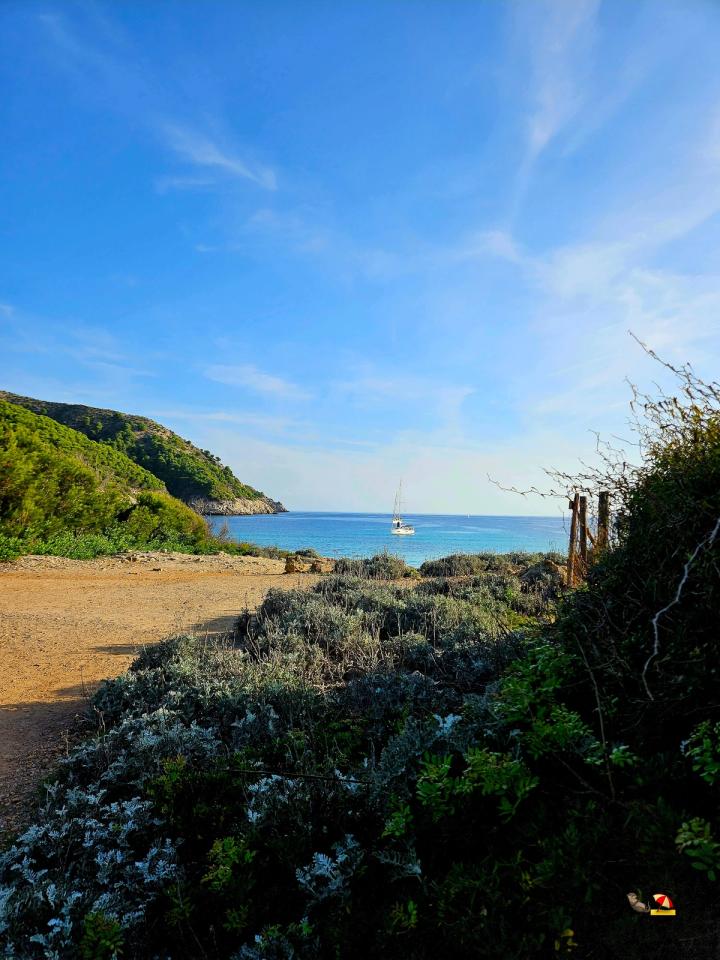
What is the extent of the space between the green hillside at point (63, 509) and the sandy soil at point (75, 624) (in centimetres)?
183

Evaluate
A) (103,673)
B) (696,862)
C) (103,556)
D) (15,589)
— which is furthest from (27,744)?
(103,556)

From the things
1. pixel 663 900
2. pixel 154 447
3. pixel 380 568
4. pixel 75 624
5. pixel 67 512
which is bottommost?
pixel 75 624

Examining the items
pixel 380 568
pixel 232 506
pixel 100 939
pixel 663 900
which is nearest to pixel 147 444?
pixel 232 506

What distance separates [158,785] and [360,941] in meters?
1.64

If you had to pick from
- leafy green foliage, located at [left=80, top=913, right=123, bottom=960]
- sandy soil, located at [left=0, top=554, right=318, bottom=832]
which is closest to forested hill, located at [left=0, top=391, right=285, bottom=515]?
sandy soil, located at [left=0, top=554, right=318, bottom=832]

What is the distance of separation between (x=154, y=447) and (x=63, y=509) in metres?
52.1

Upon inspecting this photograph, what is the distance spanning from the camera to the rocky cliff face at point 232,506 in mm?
66375

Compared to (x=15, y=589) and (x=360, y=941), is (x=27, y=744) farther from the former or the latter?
(x=15, y=589)

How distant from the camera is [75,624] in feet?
31.2

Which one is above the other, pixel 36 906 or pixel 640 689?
pixel 640 689

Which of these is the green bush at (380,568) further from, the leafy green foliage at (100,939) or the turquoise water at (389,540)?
the leafy green foliage at (100,939)

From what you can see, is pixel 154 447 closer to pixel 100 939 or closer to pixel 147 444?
pixel 147 444

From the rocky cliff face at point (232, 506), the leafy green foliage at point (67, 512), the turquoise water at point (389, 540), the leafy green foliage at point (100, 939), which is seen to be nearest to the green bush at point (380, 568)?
the turquoise water at point (389, 540)

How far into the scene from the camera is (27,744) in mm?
4922
